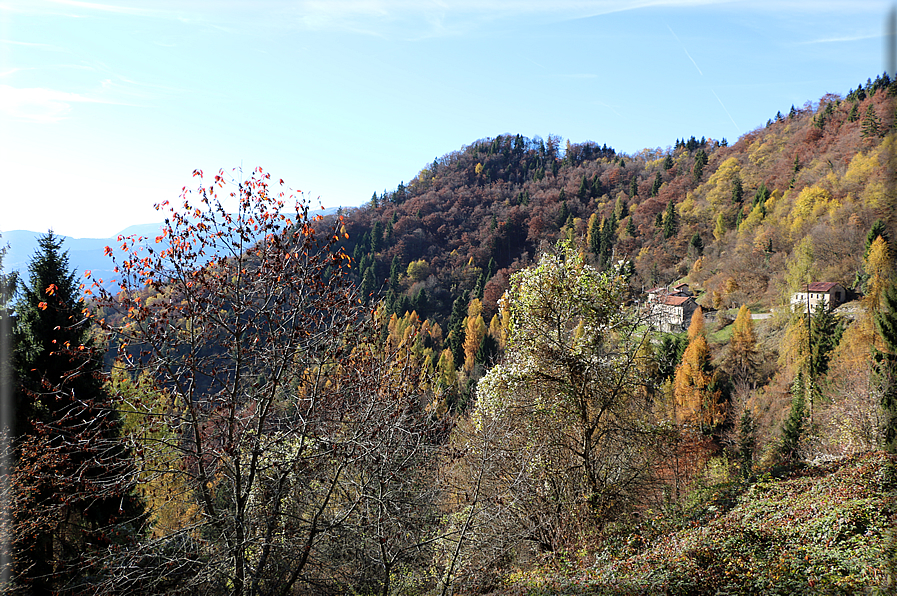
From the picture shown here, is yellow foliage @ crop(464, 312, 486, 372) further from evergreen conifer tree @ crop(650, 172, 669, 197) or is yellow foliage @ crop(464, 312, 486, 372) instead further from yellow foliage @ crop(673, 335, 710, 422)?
evergreen conifer tree @ crop(650, 172, 669, 197)

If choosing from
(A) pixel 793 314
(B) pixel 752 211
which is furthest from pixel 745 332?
(B) pixel 752 211

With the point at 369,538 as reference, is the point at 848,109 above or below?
above

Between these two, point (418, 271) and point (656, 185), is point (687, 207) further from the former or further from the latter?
point (418, 271)

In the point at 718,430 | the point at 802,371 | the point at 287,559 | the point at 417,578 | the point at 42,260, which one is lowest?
the point at 718,430

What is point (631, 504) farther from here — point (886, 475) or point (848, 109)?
point (848, 109)

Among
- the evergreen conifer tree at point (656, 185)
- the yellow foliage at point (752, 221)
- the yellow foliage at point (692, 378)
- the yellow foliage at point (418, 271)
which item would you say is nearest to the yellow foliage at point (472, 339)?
the yellow foliage at point (692, 378)

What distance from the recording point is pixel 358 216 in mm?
115625

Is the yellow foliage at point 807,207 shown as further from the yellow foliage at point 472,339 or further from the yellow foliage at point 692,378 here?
the yellow foliage at point 472,339

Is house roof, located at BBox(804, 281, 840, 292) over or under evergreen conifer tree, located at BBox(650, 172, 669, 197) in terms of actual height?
under

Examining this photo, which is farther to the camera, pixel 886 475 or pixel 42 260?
pixel 42 260

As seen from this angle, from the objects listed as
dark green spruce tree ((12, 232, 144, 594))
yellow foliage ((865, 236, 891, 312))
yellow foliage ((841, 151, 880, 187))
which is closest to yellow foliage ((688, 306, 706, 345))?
yellow foliage ((865, 236, 891, 312))

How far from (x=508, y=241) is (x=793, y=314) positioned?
61.7 meters

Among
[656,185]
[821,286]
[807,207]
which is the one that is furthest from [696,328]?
[656,185]

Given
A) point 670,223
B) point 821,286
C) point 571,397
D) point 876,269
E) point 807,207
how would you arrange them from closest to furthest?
1. point 571,397
2. point 876,269
3. point 821,286
4. point 807,207
5. point 670,223
